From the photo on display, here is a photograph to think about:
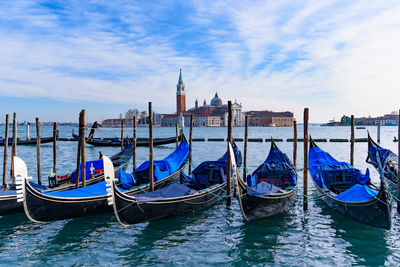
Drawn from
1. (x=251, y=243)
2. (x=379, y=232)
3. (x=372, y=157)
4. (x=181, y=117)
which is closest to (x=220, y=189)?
(x=251, y=243)

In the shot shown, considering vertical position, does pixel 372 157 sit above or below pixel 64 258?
above

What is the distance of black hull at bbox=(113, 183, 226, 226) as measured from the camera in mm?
5070

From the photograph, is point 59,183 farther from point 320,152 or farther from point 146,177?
point 320,152

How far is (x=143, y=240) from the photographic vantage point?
5.15m

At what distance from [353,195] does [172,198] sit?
3.04 meters

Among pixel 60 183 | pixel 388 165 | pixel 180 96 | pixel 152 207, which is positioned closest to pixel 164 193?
pixel 152 207

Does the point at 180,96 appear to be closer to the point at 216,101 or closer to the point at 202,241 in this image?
the point at 216,101

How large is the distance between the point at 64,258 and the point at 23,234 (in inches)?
51.6

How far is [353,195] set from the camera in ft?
18.9

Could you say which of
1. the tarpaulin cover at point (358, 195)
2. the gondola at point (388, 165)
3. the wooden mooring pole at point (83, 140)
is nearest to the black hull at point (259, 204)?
the tarpaulin cover at point (358, 195)

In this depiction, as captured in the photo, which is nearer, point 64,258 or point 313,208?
point 64,258

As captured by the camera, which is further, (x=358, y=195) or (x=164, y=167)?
(x=164, y=167)

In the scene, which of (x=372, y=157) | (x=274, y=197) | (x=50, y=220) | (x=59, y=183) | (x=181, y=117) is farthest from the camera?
(x=181, y=117)

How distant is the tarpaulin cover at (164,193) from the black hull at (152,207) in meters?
0.08
